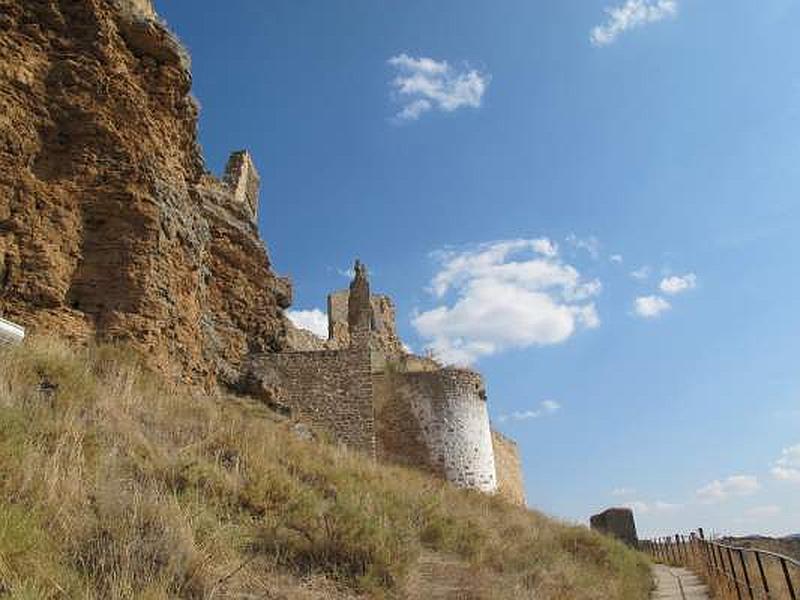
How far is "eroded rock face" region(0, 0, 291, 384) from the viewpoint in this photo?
7594 mm

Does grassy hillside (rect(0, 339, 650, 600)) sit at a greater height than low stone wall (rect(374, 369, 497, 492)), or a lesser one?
lesser

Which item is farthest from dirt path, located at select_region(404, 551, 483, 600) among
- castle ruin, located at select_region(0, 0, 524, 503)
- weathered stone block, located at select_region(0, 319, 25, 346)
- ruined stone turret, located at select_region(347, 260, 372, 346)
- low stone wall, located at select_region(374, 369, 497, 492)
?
ruined stone turret, located at select_region(347, 260, 372, 346)

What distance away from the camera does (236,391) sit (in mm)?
13312

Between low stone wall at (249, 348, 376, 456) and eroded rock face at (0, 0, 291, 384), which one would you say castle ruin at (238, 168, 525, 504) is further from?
eroded rock face at (0, 0, 291, 384)

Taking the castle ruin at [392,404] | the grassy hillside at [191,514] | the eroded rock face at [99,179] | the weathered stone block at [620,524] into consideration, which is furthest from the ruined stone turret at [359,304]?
the grassy hillside at [191,514]

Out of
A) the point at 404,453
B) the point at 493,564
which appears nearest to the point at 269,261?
the point at 404,453

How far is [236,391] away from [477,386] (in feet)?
28.1

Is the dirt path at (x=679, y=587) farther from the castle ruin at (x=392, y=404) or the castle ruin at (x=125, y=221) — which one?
the castle ruin at (x=125, y=221)

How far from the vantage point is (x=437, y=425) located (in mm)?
18375

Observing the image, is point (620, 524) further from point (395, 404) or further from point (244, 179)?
point (244, 179)

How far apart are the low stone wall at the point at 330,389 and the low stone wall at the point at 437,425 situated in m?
3.31

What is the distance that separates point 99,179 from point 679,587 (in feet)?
37.9

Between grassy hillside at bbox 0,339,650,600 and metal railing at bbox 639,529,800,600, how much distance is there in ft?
4.68

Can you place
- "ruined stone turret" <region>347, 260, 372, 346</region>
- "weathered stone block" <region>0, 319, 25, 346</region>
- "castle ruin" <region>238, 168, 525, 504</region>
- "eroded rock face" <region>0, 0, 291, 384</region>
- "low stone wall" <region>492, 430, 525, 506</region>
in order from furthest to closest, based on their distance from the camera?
"ruined stone turret" <region>347, 260, 372, 346</region> < "low stone wall" <region>492, 430, 525, 506</region> < "castle ruin" <region>238, 168, 525, 504</region> < "eroded rock face" <region>0, 0, 291, 384</region> < "weathered stone block" <region>0, 319, 25, 346</region>
